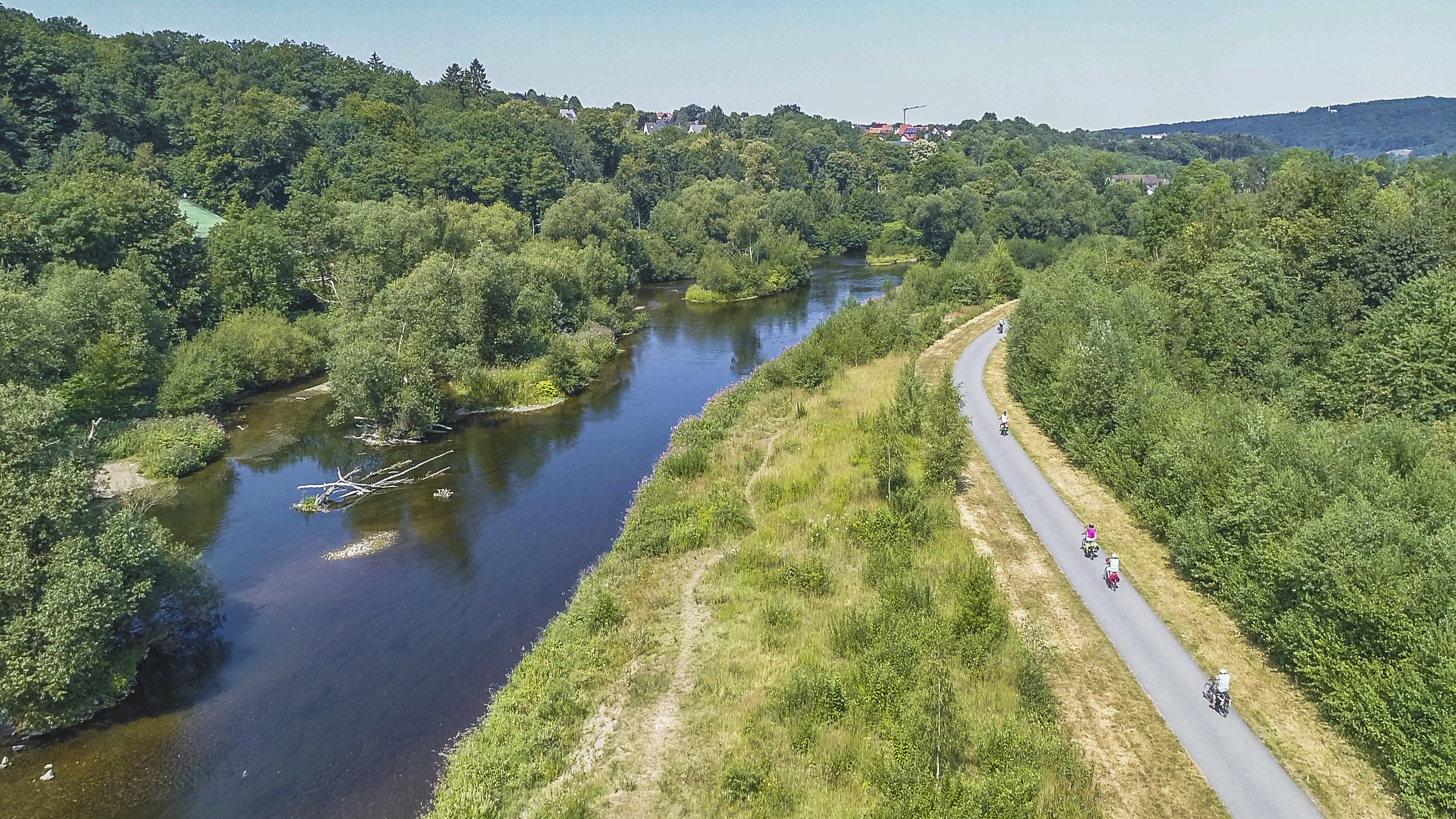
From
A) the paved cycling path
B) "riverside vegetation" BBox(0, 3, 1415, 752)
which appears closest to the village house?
"riverside vegetation" BBox(0, 3, 1415, 752)

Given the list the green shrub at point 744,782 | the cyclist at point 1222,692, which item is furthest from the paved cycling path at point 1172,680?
the green shrub at point 744,782

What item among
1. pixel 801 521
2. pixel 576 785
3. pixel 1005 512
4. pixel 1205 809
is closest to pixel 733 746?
pixel 576 785

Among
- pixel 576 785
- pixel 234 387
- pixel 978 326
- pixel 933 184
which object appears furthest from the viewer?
pixel 933 184

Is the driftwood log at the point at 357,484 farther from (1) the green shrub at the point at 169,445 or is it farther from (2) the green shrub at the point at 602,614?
(2) the green shrub at the point at 602,614

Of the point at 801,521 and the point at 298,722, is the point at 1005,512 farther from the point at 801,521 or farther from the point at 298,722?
the point at 298,722

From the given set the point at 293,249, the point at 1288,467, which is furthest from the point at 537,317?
the point at 1288,467

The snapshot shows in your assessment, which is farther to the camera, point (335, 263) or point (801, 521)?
point (335, 263)
